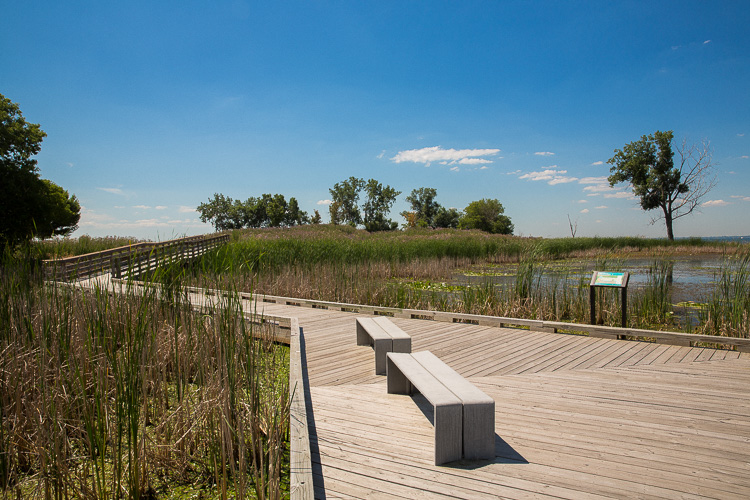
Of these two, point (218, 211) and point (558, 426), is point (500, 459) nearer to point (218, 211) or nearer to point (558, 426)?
point (558, 426)

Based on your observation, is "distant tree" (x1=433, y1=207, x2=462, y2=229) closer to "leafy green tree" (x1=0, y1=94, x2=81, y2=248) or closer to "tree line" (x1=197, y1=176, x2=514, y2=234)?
"tree line" (x1=197, y1=176, x2=514, y2=234)

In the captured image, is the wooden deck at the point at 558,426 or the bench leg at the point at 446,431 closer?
the wooden deck at the point at 558,426

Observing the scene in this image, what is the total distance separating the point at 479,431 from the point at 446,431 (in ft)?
0.64

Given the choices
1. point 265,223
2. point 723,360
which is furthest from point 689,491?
point 265,223

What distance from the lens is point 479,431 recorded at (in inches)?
88.3

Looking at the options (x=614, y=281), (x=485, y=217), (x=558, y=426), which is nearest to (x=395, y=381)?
(x=558, y=426)

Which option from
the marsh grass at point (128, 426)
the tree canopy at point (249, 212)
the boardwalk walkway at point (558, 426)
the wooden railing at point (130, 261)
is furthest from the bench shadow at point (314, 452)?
the tree canopy at point (249, 212)

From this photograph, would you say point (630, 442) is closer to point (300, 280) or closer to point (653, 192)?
point (300, 280)

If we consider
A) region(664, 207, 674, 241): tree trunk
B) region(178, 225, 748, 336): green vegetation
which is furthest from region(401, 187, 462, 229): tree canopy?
region(178, 225, 748, 336): green vegetation

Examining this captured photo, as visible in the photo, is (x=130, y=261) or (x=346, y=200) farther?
(x=346, y=200)

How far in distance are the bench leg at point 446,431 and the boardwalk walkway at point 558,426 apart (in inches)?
3.0

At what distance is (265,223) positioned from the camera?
56.8m

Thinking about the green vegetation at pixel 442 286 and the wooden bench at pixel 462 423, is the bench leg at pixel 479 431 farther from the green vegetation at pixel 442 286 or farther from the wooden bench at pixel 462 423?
the green vegetation at pixel 442 286

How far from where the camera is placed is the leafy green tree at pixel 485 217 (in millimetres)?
65750
